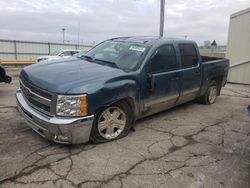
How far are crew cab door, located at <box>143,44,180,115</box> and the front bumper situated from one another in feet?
4.55

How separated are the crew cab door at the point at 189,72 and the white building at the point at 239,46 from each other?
7.09m

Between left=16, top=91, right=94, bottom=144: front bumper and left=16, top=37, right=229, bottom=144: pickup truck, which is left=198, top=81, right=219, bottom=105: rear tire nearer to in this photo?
left=16, top=37, right=229, bottom=144: pickup truck

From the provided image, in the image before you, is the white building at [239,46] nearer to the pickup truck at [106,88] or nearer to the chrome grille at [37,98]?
the pickup truck at [106,88]

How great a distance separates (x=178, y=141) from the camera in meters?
4.80

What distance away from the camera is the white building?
1241 centimetres

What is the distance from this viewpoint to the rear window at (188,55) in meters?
6.05

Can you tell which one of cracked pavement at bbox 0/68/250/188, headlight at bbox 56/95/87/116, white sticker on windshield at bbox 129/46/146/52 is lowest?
cracked pavement at bbox 0/68/250/188

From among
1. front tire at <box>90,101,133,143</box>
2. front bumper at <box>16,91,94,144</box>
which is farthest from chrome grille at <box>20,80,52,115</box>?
front tire at <box>90,101,133,143</box>

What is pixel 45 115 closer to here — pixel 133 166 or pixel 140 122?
pixel 133 166

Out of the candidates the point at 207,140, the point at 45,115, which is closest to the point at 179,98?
the point at 207,140

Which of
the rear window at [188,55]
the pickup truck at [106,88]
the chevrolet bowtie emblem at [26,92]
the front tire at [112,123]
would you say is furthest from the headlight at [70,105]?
the rear window at [188,55]

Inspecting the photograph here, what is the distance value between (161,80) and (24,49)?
20.0 meters

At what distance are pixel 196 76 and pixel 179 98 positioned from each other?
795 mm

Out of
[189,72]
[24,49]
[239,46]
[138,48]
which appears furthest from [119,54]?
[24,49]
